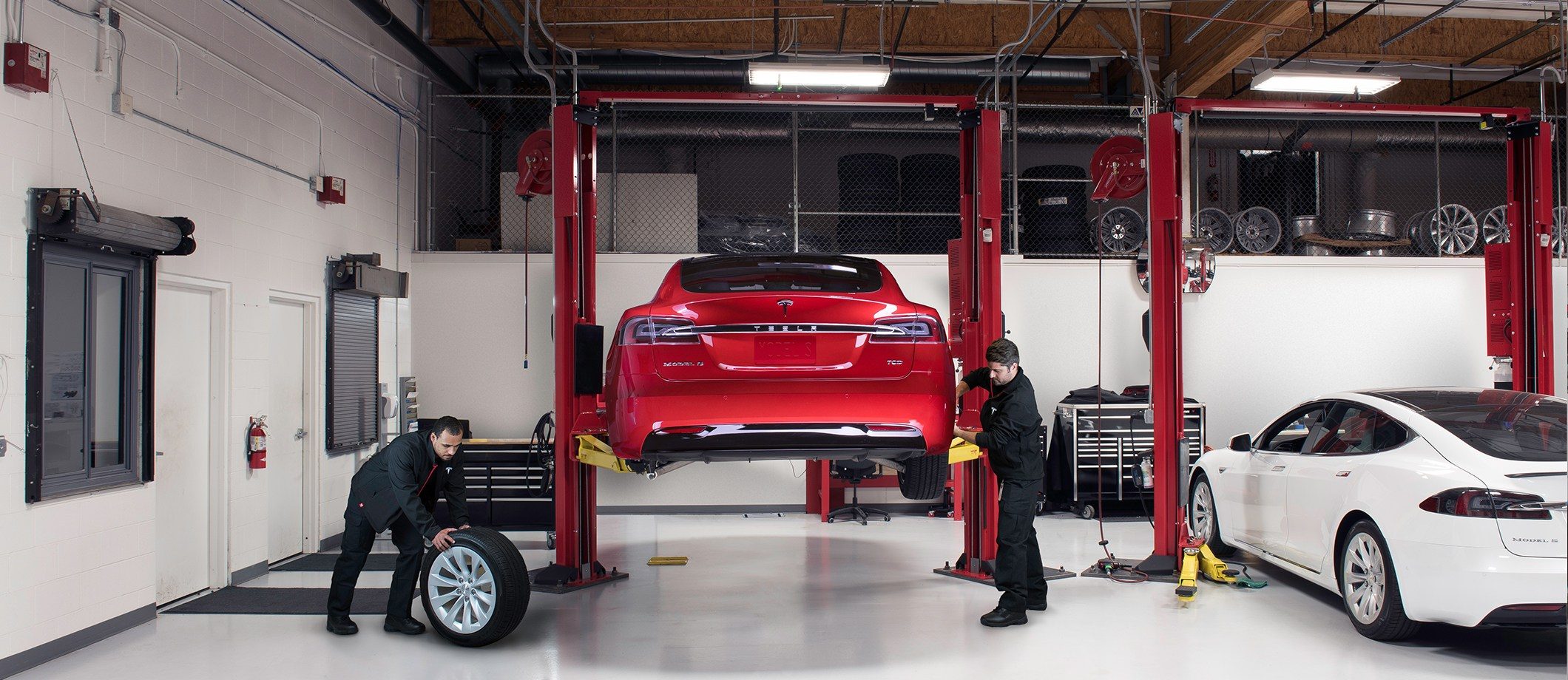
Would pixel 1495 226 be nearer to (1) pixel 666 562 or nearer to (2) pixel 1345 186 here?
(2) pixel 1345 186

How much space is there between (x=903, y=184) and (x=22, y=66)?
26.8 ft

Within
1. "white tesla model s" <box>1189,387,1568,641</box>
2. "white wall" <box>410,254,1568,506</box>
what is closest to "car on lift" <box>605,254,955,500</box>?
"white tesla model s" <box>1189,387,1568,641</box>

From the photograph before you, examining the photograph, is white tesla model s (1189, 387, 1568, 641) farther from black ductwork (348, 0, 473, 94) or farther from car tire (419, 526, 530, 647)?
black ductwork (348, 0, 473, 94)

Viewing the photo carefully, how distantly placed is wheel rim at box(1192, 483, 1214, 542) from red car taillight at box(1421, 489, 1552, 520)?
2468mm

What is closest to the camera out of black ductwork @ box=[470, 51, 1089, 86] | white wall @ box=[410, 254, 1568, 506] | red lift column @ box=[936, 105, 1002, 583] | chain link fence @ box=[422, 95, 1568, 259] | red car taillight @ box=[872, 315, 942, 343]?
red car taillight @ box=[872, 315, 942, 343]

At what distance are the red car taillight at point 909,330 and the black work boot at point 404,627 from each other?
8.92 feet

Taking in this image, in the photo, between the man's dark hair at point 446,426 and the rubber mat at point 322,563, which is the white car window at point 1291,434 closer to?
the man's dark hair at point 446,426

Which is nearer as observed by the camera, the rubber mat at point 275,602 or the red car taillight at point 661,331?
the red car taillight at point 661,331

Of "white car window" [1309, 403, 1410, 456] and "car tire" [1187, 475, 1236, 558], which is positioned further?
"car tire" [1187, 475, 1236, 558]

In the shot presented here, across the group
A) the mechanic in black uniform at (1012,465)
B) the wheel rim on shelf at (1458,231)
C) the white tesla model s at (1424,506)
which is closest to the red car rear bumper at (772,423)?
the mechanic in black uniform at (1012,465)

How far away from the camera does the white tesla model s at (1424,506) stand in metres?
4.07

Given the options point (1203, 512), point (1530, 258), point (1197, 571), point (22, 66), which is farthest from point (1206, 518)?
point (22, 66)

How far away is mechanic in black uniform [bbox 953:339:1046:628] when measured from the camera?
5172mm

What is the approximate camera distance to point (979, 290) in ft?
20.9
